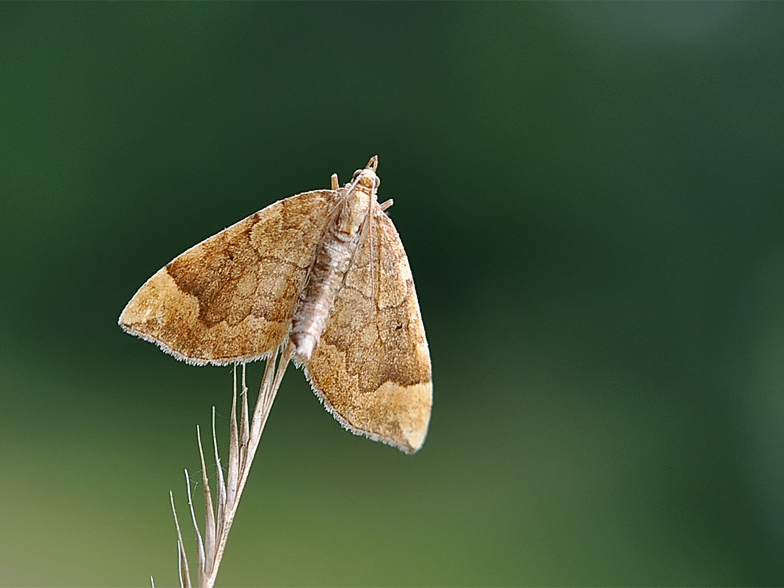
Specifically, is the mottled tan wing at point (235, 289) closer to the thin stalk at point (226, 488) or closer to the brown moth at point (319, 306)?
the brown moth at point (319, 306)

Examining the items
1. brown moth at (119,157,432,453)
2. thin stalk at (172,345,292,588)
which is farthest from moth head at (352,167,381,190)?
thin stalk at (172,345,292,588)

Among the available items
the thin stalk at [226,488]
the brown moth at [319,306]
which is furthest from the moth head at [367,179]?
the thin stalk at [226,488]

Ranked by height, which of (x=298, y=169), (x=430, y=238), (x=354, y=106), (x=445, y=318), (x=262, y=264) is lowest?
(x=262, y=264)

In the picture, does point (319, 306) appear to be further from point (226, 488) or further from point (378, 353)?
point (226, 488)

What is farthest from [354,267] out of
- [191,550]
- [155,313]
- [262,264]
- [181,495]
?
[181,495]

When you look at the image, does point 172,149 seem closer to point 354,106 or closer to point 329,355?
point 354,106

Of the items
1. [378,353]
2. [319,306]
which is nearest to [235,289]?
[319,306]

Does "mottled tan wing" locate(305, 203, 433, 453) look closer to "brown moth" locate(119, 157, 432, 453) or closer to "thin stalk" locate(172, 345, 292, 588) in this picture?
"brown moth" locate(119, 157, 432, 453)
